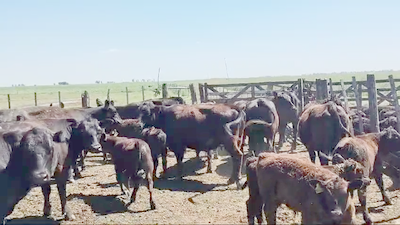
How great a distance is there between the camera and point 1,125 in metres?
9.04

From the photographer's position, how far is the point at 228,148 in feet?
33.2

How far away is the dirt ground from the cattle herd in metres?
0.24

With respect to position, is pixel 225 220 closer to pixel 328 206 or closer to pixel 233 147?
pixel 328 206

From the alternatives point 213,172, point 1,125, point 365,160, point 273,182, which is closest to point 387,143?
point 365,160

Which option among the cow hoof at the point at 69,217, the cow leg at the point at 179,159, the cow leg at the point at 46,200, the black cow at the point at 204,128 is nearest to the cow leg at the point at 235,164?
the black cow at the point at 204,128

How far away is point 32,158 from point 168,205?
2744mm

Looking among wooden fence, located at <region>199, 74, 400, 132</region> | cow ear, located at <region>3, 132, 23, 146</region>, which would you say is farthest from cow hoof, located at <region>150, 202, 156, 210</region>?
wooden fence, located at <region>199, 74, 400, 132</region>

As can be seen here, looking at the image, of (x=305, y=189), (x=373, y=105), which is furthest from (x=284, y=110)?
(x=305, y=189)

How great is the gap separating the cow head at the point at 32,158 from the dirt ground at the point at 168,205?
134cm

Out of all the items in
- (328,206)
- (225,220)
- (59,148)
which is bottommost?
(225,220)

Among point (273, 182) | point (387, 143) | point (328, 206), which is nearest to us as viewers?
point (328, 206)

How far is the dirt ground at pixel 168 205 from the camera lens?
7230mm

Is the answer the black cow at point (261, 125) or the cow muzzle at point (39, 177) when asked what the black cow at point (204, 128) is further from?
the cow muzzle at point (39, 177)

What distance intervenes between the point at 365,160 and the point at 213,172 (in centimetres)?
499
